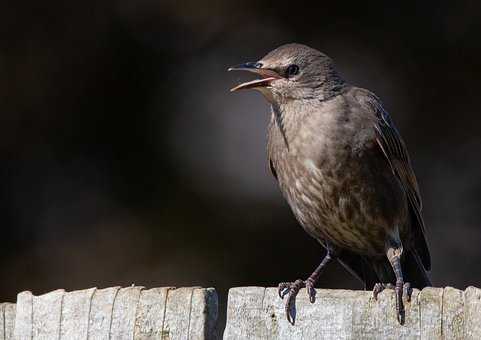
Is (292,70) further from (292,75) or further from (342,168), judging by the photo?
(342,168)

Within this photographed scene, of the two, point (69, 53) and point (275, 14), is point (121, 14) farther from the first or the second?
point (275, 14)

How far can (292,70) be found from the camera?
234 inches

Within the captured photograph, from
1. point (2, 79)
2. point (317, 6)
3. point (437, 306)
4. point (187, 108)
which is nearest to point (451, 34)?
point (317, 6)

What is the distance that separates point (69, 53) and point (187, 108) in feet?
3.02

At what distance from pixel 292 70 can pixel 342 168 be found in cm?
72

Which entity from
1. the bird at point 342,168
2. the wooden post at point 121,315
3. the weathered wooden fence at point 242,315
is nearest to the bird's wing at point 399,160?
A: the bird at point 342,168

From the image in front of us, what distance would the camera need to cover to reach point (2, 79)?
7816 mm

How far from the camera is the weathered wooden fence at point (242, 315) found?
11.0 feet

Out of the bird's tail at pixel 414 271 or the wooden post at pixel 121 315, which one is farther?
the bird's tail at pixel 414 271

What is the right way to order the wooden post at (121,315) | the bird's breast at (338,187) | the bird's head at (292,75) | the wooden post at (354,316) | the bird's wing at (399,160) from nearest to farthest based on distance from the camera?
the wooden post at (354,316) → the wooden post at (121,315) → the bird's breast at (338,187) → the bird's wing at (399,160) → the bird's head at (292,75)

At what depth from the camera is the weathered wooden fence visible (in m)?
3.35

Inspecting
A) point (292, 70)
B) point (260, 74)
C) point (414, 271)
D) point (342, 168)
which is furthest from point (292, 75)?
point (414, 271)

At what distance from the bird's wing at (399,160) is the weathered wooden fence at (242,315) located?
2.18m

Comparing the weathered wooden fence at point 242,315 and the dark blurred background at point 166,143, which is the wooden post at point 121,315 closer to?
the weathered wooden fence at point 242,315
